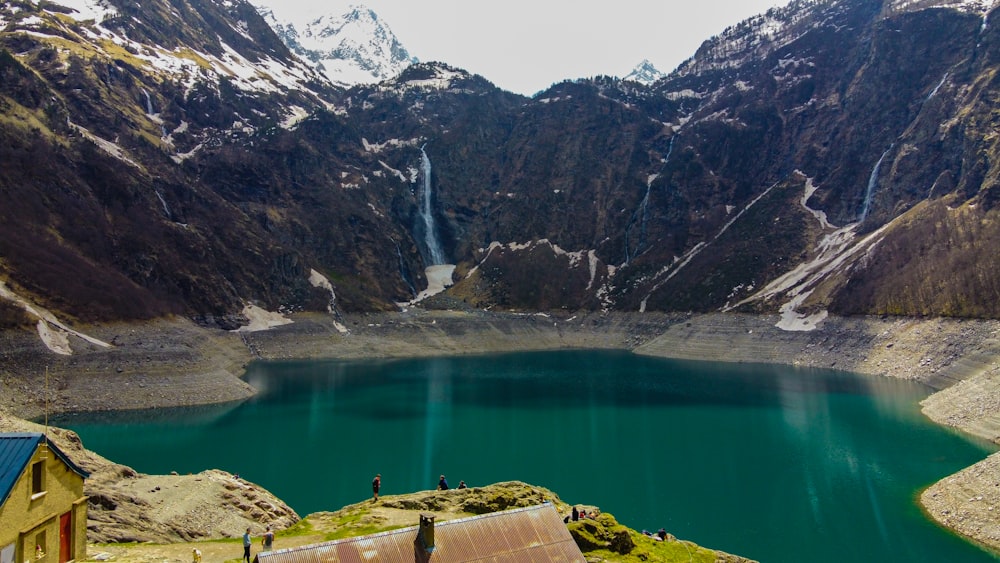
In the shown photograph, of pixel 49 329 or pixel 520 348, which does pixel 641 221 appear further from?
pixel 49 329

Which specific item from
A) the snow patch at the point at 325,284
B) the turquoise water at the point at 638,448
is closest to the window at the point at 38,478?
the turquoise water at the point at 638,448

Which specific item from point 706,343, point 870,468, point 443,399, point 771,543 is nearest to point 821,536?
point 771,543

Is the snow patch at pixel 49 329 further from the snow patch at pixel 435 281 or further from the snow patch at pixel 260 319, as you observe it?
the snow patch at pixel 435 281

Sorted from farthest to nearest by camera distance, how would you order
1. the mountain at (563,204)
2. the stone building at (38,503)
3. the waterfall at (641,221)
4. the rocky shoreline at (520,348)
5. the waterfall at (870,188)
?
the waterfall at (641,221) → the waterfall at (870,188) → the mountain at (563,204) → the rocky shoreline at (520,348) → the stone building at (38,503)

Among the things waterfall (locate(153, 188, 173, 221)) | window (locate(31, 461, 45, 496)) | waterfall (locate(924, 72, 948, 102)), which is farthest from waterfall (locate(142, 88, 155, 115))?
waterfall (locate(924, 72, 948, 102))

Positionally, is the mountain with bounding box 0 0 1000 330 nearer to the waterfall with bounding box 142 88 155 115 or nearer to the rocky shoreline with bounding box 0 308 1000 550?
the waterfall with bounding box 142 88 155 115

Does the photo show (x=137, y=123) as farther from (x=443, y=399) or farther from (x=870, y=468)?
(x=870, y=468)
